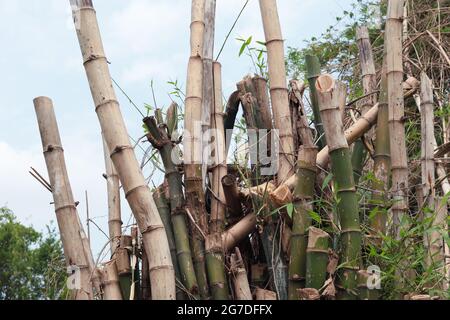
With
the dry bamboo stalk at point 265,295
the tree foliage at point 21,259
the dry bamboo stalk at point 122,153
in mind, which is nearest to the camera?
the dry bamboo stalk at point 122,153

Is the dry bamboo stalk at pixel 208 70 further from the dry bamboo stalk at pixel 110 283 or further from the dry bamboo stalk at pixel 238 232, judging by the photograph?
the dry bamboo stalk at pixel 110 283

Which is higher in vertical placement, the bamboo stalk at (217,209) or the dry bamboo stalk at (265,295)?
the bamboo stalk at (217,209)

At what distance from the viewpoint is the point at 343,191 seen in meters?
2.16

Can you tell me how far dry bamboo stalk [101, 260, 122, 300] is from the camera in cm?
228

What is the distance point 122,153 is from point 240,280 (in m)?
0.50

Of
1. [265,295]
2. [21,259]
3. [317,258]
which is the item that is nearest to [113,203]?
[265,295]

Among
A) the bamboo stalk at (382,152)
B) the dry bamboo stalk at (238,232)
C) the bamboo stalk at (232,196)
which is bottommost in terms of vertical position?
Result: the dry bamboo stalk at (238,232)

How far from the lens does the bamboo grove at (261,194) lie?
7.00ft

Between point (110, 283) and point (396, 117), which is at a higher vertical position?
point (396, 117)

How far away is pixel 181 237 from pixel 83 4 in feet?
2.43

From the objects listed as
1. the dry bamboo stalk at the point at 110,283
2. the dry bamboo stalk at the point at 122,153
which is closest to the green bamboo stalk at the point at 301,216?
the dry bamboo stalk at the point at 122,153

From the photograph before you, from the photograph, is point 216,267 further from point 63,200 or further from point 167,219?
point 63,200

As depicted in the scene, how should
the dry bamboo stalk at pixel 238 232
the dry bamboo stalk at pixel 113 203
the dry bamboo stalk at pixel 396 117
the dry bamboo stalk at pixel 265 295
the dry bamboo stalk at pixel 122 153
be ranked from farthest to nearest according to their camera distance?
1. the dry bamboo stalk at pixel 113 203
2. the dry bamboo stalk at pixel 396 117
3. the dry bamboo stalk at pixel 238 232
4. the dry bamboo stalk at pixel 265 295
5. the dry bamboo stalk at pixel 122 153

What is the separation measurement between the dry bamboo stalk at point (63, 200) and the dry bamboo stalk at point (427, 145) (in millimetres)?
1153
